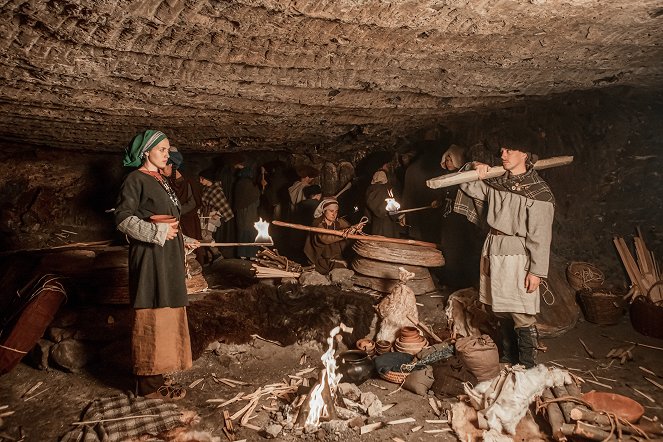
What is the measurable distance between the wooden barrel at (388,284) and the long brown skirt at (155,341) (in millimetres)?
3539

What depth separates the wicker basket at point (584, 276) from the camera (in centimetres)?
641

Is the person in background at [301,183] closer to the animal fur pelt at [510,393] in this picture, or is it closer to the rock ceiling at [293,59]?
the rock ceiling at [293,59]

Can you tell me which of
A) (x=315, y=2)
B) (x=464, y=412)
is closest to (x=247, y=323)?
(x=464, y=412)

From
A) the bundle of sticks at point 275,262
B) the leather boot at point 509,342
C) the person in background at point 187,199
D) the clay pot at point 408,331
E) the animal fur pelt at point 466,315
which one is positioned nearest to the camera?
the leather boot at point 509,342

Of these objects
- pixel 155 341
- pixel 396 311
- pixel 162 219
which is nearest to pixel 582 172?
pixel 396 311

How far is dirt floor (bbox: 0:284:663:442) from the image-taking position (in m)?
3.82

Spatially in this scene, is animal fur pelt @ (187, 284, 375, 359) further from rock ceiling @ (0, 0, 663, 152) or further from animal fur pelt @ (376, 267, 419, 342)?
rock ceiling @ (0, 0, 663, 152)

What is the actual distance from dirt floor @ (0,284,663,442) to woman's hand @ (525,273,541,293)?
123 cm

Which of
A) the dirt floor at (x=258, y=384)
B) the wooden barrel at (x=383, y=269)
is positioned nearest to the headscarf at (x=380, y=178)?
the wooden barrel at (x=383, y=269)

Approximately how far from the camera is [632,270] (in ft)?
20.8

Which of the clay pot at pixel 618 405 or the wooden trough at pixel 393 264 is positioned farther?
the wooden trough at pixel 393 264

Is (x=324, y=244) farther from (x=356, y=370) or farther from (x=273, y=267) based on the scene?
(x=356, y=370)

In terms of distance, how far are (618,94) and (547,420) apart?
190 inches

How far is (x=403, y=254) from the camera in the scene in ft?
22.0
